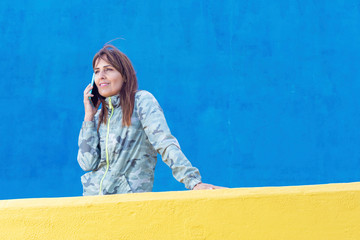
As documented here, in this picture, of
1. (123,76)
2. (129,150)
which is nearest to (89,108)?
(123,76)

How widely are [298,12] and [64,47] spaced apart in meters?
2.43

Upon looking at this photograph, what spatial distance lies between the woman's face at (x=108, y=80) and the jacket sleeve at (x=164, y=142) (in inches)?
6.0

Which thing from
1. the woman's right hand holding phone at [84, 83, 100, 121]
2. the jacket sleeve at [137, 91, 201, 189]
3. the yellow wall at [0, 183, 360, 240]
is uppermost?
the woman's right hand holding phone at [84, 83, 100, 121]

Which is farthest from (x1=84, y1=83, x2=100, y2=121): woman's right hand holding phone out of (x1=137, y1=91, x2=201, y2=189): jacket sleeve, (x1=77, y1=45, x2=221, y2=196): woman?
(x1=137, y1=91, x2=201, y2=189): jacket sleeve

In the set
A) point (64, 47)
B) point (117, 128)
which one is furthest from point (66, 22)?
point (117, 128)

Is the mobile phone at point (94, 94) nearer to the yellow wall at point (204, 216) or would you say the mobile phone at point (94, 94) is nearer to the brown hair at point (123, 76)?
the brown hair at point (123, 76)

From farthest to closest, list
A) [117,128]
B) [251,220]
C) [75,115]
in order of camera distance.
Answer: [75,115] → [117,128] → [251,220]

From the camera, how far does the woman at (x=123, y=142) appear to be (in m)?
2.46

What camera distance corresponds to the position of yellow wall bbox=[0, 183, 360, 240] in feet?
5.97

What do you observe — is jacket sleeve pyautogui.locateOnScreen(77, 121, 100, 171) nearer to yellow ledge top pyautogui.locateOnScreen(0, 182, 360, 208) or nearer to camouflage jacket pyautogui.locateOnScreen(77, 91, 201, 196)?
camouflage jacket pyautogui.locateOnScreen(77, 91, 201, 196)

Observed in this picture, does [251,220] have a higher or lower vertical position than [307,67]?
lower

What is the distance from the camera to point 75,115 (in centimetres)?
528

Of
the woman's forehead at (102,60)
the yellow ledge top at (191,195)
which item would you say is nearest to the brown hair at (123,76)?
the woman's forehead at (102,60)

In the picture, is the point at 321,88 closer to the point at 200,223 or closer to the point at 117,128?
the point at 117,128
